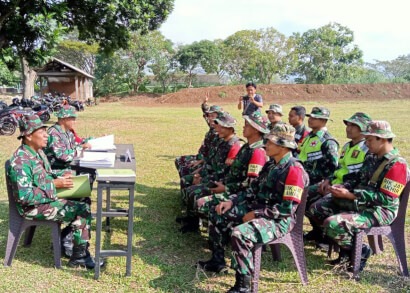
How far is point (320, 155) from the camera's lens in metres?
4.71

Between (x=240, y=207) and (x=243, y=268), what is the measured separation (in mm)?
683

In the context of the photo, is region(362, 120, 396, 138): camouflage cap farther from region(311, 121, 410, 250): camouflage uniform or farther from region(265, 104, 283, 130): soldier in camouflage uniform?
region(265, 104, 283, 130): soldier in camouflage uniform

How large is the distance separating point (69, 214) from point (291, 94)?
36469mm

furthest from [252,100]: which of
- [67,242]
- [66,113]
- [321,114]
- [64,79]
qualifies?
[64,79]

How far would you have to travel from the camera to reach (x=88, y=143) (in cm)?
511

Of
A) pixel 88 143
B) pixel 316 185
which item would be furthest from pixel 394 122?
pixel 88 143

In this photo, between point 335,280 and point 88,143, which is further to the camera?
point 88,143

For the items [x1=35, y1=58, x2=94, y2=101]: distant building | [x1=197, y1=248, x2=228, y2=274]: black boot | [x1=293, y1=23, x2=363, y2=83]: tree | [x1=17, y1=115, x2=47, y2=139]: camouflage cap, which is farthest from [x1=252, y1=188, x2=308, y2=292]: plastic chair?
[x1=293, y1=23, x2=363, y2=83]: tree

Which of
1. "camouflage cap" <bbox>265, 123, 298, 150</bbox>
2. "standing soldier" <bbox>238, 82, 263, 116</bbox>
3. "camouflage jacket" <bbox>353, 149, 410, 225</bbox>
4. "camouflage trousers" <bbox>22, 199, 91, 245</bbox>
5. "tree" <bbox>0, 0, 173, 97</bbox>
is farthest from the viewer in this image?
"tree" <bbox>0, 0, 173, 97</bbox>

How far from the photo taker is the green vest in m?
4.23

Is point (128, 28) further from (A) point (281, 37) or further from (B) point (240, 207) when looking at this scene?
(A) point (281, 37)

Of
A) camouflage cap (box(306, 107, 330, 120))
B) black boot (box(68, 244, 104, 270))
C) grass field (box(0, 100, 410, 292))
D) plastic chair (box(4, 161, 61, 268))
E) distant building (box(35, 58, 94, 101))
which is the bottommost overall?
grass field (box(0, 100, 410, 292))

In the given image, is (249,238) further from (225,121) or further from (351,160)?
(351,160)

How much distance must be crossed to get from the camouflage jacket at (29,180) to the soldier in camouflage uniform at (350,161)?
2649 millimetres
